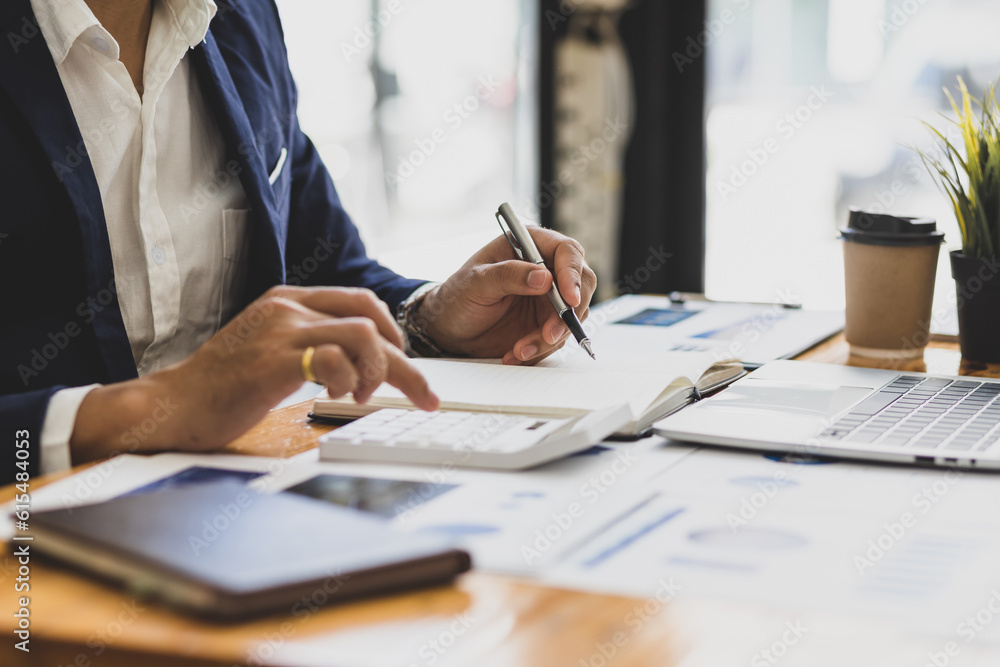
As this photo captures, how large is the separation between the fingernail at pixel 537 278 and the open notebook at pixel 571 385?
0.28 feet

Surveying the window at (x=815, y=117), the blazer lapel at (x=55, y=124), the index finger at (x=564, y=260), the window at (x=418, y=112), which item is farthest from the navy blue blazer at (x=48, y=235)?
the window at (x=815, y=117)

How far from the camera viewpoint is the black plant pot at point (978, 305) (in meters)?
1.12

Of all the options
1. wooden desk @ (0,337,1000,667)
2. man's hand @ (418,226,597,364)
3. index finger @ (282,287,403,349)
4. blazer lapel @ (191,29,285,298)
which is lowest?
wooden desk @ (0,337,1000,667)

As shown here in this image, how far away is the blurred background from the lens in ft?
10.6

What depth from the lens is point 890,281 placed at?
1166 millimetres

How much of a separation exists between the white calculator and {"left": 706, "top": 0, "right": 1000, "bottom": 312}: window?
2.70m

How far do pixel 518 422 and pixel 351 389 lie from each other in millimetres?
150

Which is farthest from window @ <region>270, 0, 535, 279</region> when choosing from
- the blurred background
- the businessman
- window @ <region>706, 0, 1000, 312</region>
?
the businessman

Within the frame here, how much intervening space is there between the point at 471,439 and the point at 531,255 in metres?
0.36

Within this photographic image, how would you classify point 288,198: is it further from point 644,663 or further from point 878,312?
point 644,663

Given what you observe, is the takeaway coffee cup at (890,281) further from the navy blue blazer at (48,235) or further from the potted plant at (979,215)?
the navy blue blazer at (48,235)

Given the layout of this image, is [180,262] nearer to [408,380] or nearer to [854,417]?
[408,380]

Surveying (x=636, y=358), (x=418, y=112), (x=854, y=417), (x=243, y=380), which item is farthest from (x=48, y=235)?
(x=418, y=112)

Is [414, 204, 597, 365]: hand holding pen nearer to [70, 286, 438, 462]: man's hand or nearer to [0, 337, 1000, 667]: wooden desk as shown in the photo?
[70, 286, 438, 462]: man's hand
